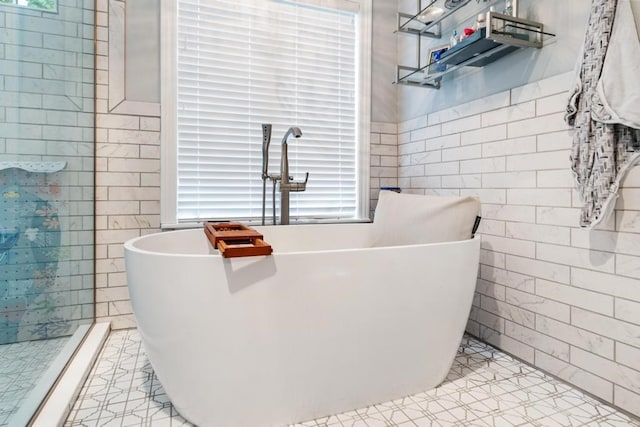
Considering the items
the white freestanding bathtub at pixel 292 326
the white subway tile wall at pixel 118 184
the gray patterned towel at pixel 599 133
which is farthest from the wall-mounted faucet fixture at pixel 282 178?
the gray patterned towel at pixel 599 133

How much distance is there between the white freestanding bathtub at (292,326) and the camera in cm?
116

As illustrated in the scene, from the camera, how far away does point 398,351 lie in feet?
4.61

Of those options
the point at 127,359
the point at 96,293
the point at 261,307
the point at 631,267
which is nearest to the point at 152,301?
the point at 261,307

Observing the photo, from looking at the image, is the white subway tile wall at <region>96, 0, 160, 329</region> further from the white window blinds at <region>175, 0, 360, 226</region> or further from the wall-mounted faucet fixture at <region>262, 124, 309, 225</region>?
the wall-mounted faucet fixture at <region>262, 124, 309, 225</region>

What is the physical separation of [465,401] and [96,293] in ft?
6.66

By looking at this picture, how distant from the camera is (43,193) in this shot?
163 cm

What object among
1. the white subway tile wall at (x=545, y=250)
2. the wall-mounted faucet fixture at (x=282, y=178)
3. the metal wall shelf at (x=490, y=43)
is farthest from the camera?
the wall-mounted faucet fixture at (x=282, y=178)

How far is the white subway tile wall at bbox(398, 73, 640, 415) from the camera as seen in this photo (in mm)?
1374

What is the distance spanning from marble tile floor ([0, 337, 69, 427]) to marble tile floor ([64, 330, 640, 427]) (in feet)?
0.59

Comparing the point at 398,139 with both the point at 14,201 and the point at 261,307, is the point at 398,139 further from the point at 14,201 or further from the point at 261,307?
the point at 14,201

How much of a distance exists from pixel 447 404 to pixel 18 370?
5.22ft

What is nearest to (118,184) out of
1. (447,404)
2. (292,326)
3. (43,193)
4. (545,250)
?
(43,193)

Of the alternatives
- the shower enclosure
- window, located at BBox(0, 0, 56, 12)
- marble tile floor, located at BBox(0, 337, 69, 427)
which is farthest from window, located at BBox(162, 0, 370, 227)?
marble tile floor, located at BBox(0, 337, 69, 427)

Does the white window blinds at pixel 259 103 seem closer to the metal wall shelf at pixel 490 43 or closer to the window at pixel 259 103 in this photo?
the window at pixel 259 103
